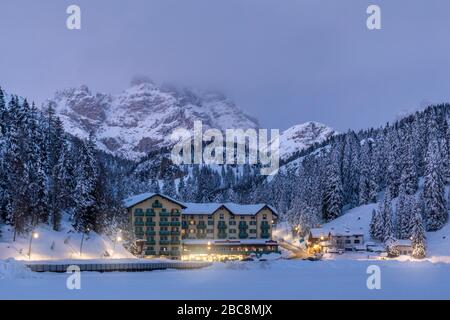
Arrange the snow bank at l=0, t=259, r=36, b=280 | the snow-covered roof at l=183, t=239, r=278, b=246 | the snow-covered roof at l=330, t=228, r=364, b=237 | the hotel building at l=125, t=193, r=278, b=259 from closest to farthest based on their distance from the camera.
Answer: the snow bank at l=0, t=259, r=36, b=280 → the hotel building at l=125, t=193, r=278, b=259 → the snow-covered roof at l=330, t=228, r=364, b=237 → the snow-covered roof at l=183, t=239, r=278, b=246

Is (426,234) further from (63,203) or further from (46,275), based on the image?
(46,275)

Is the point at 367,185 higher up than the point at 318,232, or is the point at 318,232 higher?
the point at 367,185

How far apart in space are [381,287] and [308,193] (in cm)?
12571

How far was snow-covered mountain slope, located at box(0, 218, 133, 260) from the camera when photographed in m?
79.4

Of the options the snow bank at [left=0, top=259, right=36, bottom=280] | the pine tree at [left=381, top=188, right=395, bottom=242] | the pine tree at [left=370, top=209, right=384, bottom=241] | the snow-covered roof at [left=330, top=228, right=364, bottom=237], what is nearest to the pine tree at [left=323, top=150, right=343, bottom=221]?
the snow-covered roof at [left=330, top=228, right=364, bottom=237]

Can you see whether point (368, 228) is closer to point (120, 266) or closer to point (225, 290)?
point (120, 266)

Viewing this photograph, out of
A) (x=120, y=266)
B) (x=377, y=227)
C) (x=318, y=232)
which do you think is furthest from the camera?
(x=318, y=232)

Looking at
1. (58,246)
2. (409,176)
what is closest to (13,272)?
(58,246)

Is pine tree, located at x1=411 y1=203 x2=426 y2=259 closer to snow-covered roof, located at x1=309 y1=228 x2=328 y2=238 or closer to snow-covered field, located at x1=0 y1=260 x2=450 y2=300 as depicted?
snow-covered roof, located at x1=309 y1=228 x2=328 y2=238

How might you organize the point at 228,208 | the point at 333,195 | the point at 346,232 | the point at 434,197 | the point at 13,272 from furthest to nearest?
the point at 333,195, the point at 228,208, the point at 346,232, the point at 434,197, the point at 13,272

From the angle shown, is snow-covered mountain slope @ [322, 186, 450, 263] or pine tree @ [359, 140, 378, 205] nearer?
snow-covered mountain slope @ [322, 186, 450, 263]

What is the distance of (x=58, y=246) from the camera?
85938 mm
